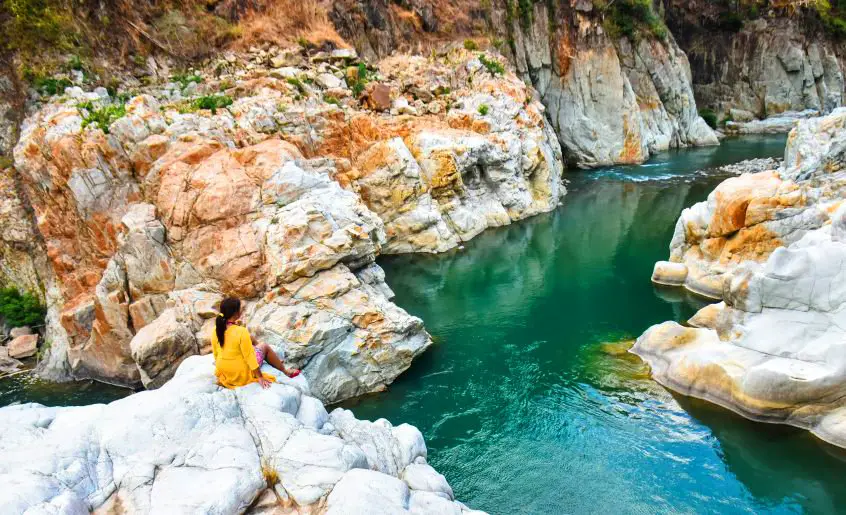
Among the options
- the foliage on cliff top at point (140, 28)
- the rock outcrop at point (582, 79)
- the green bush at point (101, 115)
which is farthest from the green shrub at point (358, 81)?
the rock outcrop at point (582, 79)

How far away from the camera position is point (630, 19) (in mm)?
50719

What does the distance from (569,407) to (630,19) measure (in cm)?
4868

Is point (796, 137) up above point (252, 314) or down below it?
above

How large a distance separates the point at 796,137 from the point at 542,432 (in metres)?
17.5

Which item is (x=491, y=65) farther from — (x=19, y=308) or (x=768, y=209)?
(x=19, y=308)

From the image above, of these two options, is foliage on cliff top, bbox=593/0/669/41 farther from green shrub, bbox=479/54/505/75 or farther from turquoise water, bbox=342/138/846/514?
turquoise water, bbox=342/138/846/514

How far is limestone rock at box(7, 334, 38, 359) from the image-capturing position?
20.9 metres

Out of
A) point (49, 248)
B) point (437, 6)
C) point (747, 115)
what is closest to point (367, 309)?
point (49, 248)

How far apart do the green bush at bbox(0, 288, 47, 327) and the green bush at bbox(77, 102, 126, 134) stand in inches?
320

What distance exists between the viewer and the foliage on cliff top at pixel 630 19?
161 ft

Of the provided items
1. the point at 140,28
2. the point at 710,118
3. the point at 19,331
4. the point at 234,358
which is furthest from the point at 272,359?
the point at 710,118

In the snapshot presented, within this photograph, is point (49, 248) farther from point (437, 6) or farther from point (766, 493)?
point (437, 6)

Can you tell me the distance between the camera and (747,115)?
6347 centimetres

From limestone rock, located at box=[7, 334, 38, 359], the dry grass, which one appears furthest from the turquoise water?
the dry grass
